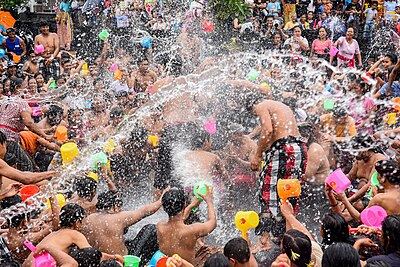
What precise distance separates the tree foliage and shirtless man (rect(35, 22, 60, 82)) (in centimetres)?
381

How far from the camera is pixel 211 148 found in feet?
21.7

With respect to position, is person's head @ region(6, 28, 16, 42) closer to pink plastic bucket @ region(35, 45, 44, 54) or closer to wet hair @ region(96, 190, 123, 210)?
pink plastic bucket @ region(35, 45, 44, 54)

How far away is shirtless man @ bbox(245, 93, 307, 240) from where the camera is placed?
5000 mm

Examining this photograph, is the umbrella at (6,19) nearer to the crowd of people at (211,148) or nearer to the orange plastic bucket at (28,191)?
the crowd of people at (211,148)

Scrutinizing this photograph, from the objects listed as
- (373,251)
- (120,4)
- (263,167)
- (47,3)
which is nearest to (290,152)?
(263,167)

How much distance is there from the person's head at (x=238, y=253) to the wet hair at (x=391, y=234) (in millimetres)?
918

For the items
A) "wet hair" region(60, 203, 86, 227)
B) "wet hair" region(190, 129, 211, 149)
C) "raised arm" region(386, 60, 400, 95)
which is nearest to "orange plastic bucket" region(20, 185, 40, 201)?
"wet hair" region(60, 203, 86, 227)

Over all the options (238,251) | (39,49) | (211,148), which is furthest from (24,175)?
(39,49)

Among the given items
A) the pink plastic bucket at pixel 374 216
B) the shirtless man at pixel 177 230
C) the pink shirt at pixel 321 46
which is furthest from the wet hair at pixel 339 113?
the pink shirt at pixel 321 46

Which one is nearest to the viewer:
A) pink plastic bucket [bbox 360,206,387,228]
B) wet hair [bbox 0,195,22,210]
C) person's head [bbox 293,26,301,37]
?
pink plastic bucket [bbox 360,206,387,228]

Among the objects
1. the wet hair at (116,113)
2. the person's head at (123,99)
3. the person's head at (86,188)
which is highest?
the person's head at (86,188)

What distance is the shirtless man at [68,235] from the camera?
12.3 ft

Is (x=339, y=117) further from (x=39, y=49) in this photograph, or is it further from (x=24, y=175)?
(x=39, y=49)

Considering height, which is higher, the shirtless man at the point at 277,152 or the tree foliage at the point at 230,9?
the tree foliage at the point at 230,9
